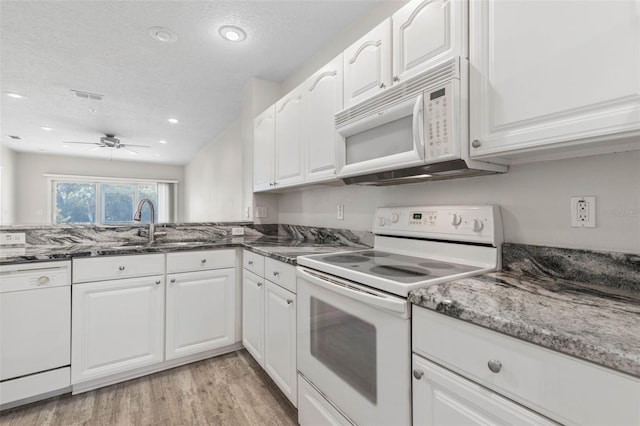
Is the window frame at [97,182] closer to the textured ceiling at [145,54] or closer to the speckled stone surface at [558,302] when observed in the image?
the textured ceiling at [145,54]

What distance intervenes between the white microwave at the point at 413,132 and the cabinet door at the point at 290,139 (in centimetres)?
53

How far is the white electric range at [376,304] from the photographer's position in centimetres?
100

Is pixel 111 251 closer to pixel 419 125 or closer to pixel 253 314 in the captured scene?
pixel 253 314

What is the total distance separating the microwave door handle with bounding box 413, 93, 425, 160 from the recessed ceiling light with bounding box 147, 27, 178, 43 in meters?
2.05

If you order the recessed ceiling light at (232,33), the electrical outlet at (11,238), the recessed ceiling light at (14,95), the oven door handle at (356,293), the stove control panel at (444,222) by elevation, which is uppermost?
the recessed ceiling light at (232,33)

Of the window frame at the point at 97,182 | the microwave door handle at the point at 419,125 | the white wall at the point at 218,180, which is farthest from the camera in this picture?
the window frame at the point at 97,182

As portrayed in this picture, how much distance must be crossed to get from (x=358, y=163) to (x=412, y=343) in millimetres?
931

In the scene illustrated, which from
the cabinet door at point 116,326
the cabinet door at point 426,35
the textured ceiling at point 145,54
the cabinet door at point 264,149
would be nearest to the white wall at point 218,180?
the textured ceiling at point 145,54

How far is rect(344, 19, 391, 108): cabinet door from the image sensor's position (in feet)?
4.73

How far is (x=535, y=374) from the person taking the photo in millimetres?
673

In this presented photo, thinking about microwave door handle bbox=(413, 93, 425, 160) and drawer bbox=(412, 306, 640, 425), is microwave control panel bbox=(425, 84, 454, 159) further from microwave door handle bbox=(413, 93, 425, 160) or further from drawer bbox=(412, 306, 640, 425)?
drawer bbox=(412, 306, 640, 425)

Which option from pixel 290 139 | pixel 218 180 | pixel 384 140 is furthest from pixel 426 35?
pixel 218 180

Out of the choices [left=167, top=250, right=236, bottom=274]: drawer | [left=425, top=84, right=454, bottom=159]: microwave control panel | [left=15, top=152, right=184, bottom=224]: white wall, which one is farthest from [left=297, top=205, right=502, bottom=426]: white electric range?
[left=15, top=152, right=184, bottom=224]: white wall

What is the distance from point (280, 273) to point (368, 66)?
126cm
